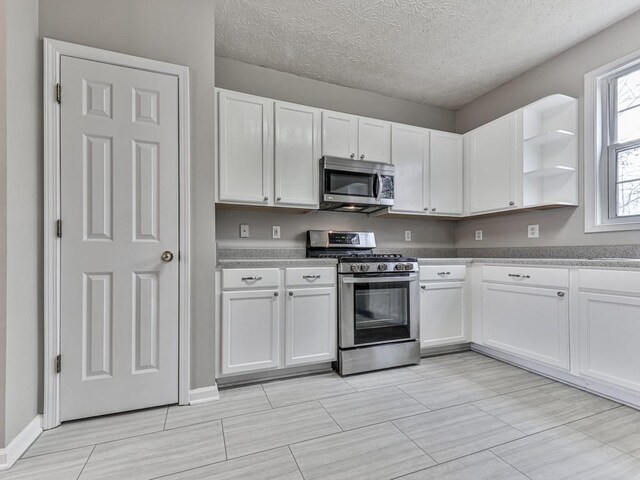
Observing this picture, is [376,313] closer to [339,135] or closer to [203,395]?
[203,395]

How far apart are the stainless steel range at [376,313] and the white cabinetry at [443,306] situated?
5.4 inches

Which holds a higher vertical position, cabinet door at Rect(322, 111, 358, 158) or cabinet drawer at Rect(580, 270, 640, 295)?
cabinet door at Rect(322, 111, 358, 158)

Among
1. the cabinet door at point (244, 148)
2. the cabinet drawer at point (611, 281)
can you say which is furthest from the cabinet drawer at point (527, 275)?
the cabinet door at point (244, 148)

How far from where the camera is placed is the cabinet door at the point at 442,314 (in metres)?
2.79

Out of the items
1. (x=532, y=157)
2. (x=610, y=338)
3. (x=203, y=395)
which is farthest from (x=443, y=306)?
(x=203, y=395)

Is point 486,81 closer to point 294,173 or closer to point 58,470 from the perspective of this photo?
point 294,173

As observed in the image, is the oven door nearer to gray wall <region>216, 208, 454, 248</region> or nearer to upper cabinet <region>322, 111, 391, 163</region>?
gray wall <region>216, 208, 454, 248</region>

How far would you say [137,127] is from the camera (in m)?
1.87

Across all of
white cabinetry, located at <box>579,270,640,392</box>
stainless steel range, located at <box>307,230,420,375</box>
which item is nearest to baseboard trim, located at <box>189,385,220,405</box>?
stainless steel range, located at <box>307,230,420,375</box>

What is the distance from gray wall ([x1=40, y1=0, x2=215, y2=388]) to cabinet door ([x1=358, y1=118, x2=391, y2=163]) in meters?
1.41

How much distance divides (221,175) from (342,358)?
1698 millimetres

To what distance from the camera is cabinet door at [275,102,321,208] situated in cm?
262

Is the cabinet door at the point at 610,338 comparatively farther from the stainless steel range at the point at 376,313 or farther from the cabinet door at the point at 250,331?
the cabinet door at the point at 250,331

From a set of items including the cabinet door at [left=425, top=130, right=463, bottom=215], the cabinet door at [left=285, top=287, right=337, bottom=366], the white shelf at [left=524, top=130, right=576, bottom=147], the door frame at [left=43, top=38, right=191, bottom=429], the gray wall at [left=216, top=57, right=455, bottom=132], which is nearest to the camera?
the door frame at [left=43, top=38, right=191, bottom=429]
